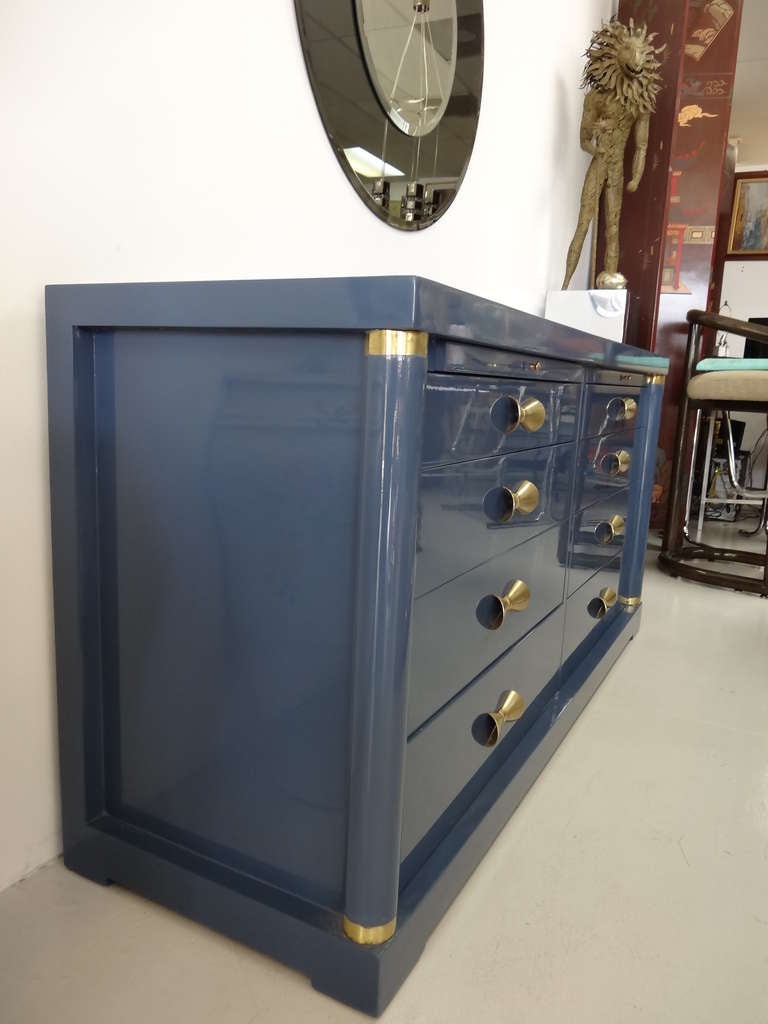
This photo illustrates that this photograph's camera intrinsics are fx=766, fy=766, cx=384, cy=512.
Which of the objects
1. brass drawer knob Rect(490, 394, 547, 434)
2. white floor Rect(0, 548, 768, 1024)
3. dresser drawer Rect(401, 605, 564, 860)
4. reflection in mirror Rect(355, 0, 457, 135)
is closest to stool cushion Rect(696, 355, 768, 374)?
reflection in mirror Rect(355, 0, 457, 135)

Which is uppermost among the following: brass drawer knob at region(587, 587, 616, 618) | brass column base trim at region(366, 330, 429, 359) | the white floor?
brass column base trim at region(366, 330, 429, 359)

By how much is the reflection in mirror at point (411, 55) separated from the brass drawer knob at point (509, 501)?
0.88 metres

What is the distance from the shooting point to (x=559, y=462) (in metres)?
1.30

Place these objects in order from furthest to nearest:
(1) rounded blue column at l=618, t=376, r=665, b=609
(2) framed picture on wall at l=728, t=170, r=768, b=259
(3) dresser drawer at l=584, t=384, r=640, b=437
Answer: (2) framed picture on wall at l=728, t=170, r=768, b=259 < (1) rounded blue column at l=618, t=376, r=665, b=609 < (3) dresser drawer at l=584, t=384, r=640, b=437

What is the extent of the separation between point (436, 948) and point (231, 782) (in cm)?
32

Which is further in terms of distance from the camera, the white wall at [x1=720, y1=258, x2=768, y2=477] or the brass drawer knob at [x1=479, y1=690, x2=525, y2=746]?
A: the white wall at [x1=720, y1=258, x2=768, y2=477]

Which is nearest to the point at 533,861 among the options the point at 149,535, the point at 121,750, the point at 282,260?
the point at 121,750

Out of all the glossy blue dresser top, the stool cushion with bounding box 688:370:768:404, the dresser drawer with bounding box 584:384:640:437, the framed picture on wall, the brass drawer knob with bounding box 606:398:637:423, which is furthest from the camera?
the framed picture on wall

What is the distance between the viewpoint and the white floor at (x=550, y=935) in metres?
0.84

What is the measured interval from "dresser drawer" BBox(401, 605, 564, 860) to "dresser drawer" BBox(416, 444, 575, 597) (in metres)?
0.18

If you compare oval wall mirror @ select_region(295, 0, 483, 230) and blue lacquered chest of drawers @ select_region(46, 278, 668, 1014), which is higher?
oval wall mirror @ select_region(295, 0, 483, 230)

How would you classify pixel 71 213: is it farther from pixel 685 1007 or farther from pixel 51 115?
pixel 685 1007

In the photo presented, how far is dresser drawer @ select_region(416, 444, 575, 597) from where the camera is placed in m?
0.85

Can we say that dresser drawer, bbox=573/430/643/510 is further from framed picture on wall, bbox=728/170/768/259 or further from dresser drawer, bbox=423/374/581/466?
framed picture on wall, bbox=728/170/768/259
